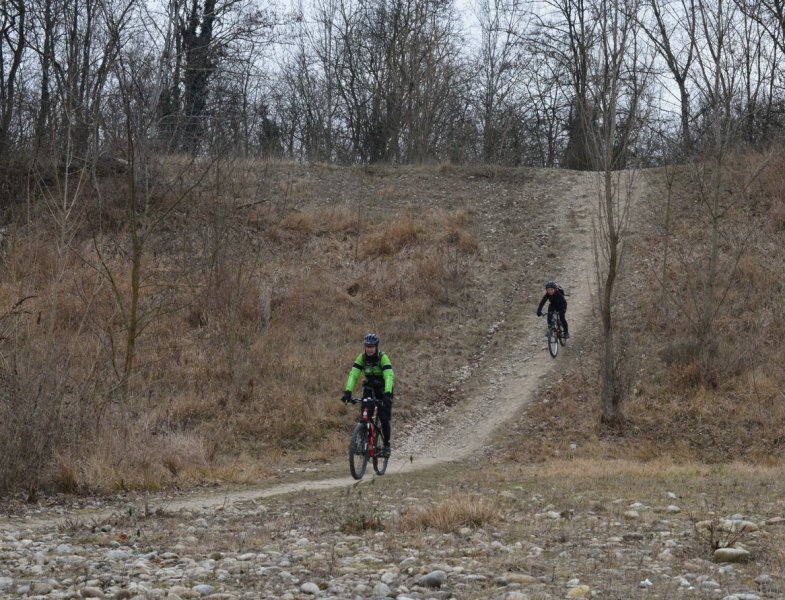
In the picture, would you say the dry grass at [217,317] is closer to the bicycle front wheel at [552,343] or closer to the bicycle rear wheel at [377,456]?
the bicycle rear wheel at [377,456]

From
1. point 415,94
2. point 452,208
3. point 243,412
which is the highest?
point 415,94

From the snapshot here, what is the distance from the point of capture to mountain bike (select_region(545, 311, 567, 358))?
2241 cm

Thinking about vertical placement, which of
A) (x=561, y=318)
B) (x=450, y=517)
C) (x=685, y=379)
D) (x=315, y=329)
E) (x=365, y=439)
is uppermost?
(x=561, y=318)

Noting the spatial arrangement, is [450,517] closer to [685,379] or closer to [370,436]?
[370,436]

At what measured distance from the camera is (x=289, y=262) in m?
28.2

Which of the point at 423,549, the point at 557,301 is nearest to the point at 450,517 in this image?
the point at 423,549

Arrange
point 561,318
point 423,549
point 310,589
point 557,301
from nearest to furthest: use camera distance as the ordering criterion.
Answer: point 310,589, point 423,549, point 557,301, point 561,318

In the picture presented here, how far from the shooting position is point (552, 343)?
892 inches

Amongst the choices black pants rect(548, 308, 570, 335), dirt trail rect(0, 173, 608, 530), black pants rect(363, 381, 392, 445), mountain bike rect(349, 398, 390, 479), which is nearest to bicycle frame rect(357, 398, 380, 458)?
mountain bike rect(349, 398, 390, 479)

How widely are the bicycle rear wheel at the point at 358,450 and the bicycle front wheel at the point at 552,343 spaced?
9.95 m

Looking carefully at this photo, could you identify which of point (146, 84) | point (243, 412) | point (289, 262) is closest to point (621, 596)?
point (146, 84)

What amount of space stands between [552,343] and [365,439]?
1029 cm

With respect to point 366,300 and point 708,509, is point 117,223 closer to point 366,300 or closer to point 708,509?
point 366,300

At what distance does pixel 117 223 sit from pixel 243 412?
1299cm
